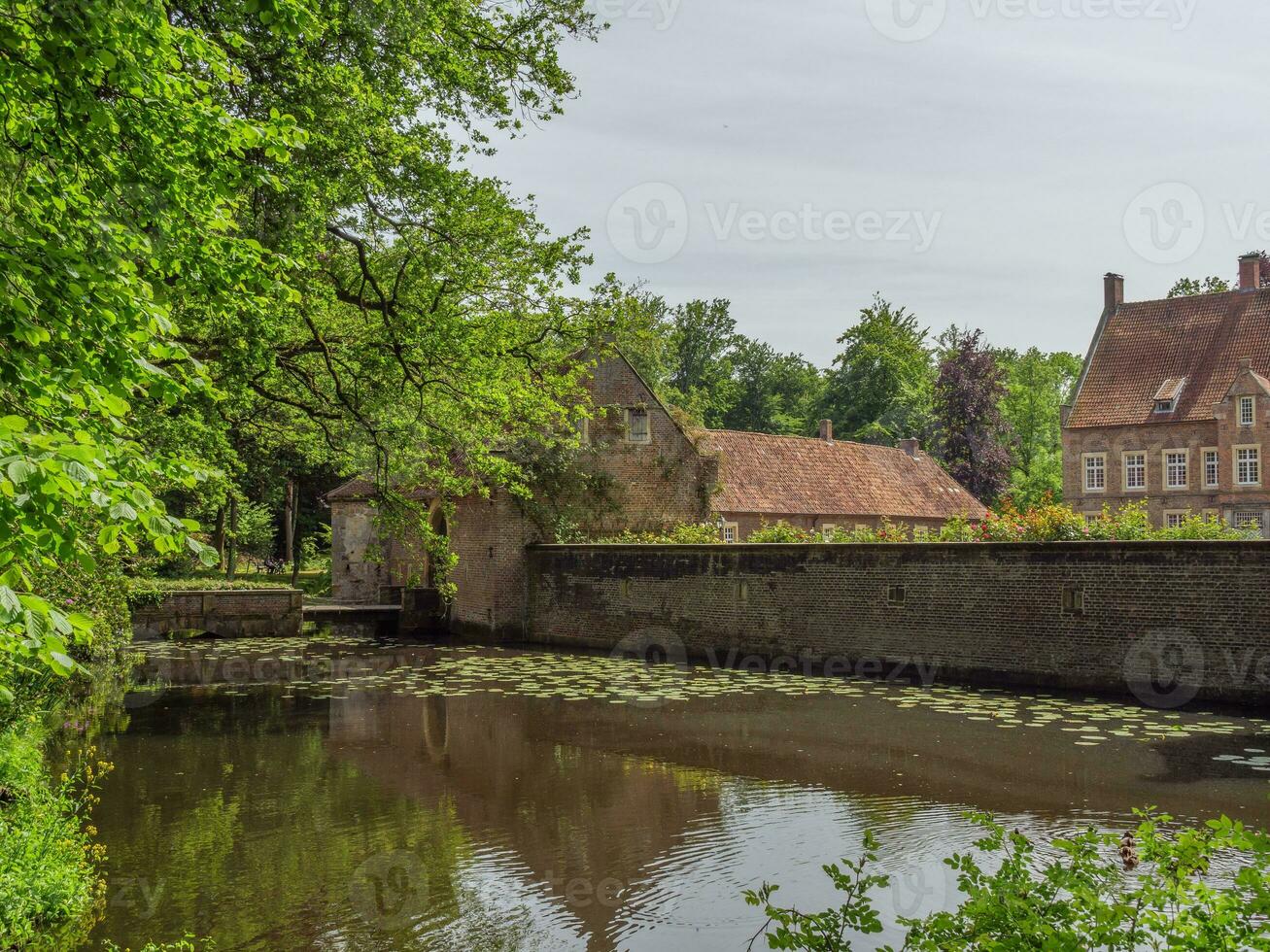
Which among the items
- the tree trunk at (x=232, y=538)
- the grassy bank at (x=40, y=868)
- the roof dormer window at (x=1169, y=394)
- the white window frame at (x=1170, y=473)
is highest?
the roof dormer window at (x=1169, y=394)

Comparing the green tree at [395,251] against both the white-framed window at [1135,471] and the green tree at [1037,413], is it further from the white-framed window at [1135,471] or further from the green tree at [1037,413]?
the green tree at [1037,413]

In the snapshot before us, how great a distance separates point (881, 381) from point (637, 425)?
38.9m

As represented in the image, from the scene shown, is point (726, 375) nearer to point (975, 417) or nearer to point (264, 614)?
point (975, 417)

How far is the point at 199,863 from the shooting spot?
783 centimetres

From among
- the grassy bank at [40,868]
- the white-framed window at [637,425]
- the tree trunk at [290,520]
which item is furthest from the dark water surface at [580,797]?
the tree trunk at [290,520]

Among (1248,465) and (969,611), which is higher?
(1248,465)

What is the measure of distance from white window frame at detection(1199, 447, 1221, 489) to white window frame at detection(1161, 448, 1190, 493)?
20.3 inches

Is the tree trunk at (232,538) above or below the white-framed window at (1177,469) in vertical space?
below

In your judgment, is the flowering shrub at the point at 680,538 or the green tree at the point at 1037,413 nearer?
the flowering shrub at the point at 680,538

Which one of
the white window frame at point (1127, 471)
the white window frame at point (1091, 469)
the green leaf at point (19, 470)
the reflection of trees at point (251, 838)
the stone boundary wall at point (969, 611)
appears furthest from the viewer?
the white window frame at point (1091, 469)

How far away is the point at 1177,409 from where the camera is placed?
41.4m

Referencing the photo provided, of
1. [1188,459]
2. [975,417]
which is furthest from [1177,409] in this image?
[975,417]

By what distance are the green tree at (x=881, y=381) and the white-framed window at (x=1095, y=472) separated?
17.4m

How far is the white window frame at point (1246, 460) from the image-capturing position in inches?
1551
